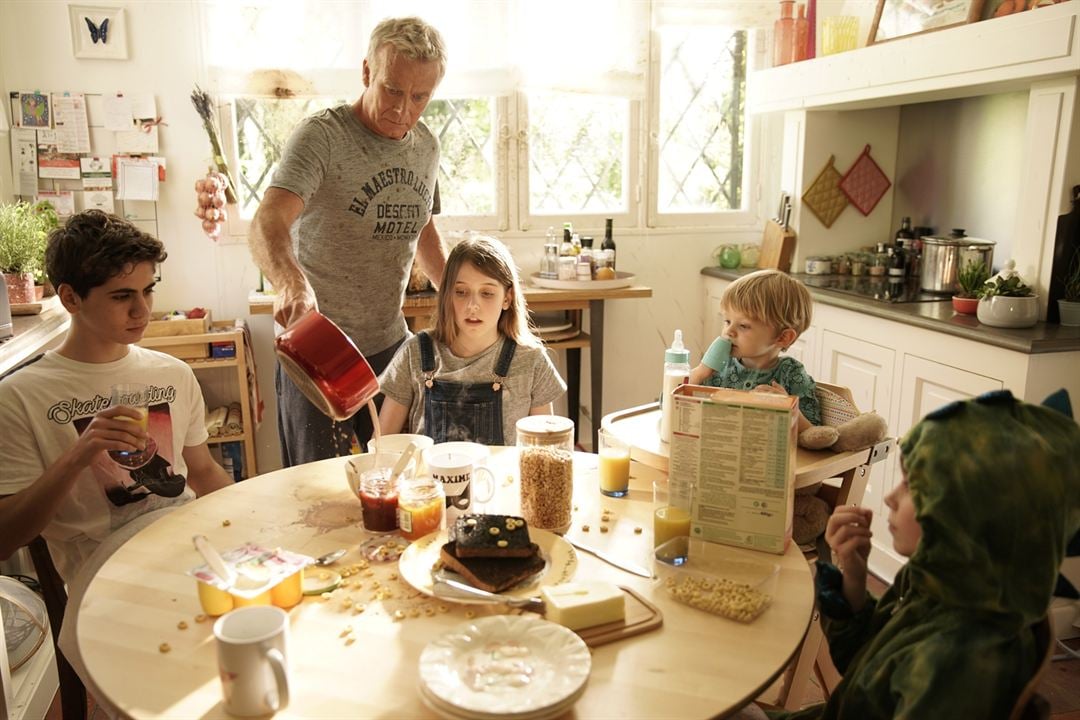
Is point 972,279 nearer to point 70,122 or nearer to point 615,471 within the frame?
point 615,471

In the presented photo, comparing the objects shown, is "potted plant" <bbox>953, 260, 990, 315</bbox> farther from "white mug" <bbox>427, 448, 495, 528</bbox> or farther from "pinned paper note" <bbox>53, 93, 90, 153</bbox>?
"pinned paper note" <bbox>53, 93, 90, 153</bbox>

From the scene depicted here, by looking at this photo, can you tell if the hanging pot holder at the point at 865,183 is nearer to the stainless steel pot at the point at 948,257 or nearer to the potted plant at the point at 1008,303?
the stainless steel pot at the point at 948,257

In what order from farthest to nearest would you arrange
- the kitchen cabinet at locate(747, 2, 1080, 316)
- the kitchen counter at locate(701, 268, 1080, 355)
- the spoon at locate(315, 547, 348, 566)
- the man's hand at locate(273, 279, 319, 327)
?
the kitchen cabinet at locate(747, 2, 1080, 316)
the kitchen counter at locate(701, 268, 1080, 355)
the man's hand at locate(273, 279, 319, 327)
the spoon at locate(315, 547, 348, 566)

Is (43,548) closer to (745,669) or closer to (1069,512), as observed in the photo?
(745,669)

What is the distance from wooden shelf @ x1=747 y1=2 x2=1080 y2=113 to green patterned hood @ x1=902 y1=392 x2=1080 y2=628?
1788 millimetres

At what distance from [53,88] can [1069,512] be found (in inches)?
136

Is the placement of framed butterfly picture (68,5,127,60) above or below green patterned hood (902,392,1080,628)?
above

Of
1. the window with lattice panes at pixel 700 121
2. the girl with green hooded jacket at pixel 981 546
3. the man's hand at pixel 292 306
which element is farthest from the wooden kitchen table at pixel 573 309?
the girl with green hooded jacket at pixel 981 546

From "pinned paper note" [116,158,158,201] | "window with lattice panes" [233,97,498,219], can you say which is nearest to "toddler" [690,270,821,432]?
"window with lattice panes" [233,97,498,219]

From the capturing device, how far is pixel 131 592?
1175mm

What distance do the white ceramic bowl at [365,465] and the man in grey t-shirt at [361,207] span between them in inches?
23.0

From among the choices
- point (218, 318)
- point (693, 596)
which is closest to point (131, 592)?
point (693, 596)

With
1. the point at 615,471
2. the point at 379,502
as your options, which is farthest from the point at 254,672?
the point at 615,471

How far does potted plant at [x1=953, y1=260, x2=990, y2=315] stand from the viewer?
261cm
